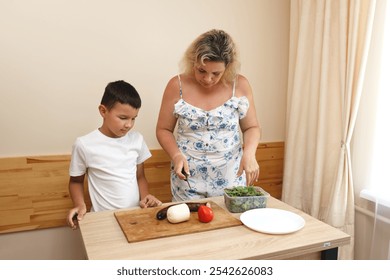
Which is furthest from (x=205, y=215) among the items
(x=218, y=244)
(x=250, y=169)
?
(x=250, y=169)

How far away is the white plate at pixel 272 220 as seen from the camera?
110 centimetres

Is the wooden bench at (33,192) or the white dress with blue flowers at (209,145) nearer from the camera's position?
the white dress with blue flowers at (209,145)

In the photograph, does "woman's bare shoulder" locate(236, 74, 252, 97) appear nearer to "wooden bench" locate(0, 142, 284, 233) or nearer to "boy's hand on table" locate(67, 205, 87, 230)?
"boy's hand on table" locate(67, 205, 87, 230)

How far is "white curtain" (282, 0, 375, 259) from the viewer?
1702 millimetres

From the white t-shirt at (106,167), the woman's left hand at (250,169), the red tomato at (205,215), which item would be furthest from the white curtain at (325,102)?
the white t-shirt at (106,167)

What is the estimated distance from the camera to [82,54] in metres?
1.74

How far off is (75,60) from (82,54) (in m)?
0.04

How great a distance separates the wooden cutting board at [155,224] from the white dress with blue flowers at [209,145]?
240mm

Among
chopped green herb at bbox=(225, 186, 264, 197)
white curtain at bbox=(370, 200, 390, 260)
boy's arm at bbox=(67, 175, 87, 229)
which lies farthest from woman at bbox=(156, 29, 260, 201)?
white curtain at bbox=(370, 200, 390, 260)

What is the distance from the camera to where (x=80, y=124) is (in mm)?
1779

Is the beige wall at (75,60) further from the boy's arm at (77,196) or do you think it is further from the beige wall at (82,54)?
the boy's arm at (77,196)

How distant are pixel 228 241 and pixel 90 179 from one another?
26.6 inches

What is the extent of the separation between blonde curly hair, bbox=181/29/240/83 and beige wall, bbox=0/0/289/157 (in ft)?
1.54

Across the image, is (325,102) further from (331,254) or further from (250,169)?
(331,254)
